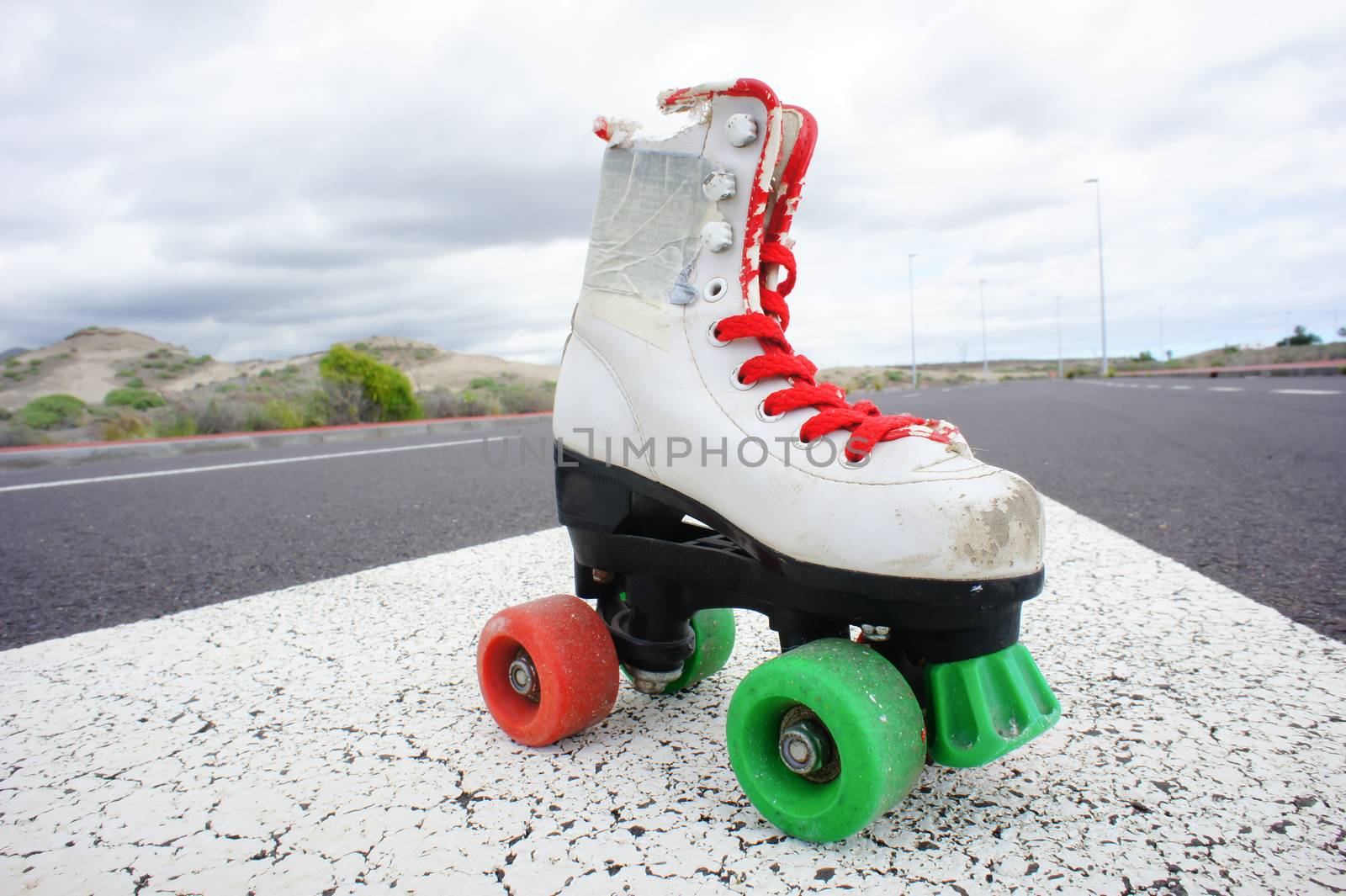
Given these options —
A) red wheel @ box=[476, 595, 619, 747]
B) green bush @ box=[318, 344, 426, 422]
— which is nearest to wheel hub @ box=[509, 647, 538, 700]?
red wheel @ box=[476, 595, 619, 747]

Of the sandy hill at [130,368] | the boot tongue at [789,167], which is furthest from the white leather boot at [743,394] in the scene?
the sandy hill at [130,368]

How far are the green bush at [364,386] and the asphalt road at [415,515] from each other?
6.79m

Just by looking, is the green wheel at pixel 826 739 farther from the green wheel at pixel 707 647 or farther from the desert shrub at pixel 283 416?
the desert shrub at pixel 283 416

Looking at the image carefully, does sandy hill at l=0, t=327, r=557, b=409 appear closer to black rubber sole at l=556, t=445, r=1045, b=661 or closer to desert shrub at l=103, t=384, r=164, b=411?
desert shrub at l=103, t=384, r=164, b=411

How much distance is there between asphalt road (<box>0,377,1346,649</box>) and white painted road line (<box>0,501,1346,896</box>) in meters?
0.39

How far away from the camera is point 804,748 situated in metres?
0.85

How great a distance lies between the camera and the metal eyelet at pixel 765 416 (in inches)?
39.1

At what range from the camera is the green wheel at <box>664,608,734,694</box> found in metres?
1.24

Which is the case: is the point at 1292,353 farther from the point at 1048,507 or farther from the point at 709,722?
the point at 709,722

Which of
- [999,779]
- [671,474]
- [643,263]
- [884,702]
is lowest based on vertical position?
[999,779]

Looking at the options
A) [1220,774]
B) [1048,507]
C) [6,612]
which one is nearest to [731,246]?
[1220,774]

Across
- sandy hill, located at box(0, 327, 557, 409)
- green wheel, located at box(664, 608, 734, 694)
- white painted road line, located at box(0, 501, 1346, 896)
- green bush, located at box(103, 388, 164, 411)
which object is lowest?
white painted road line, located at box(0, 501, 1346, 896)

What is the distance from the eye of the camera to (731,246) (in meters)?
1.08

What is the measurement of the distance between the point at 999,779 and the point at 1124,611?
2.43 ft
